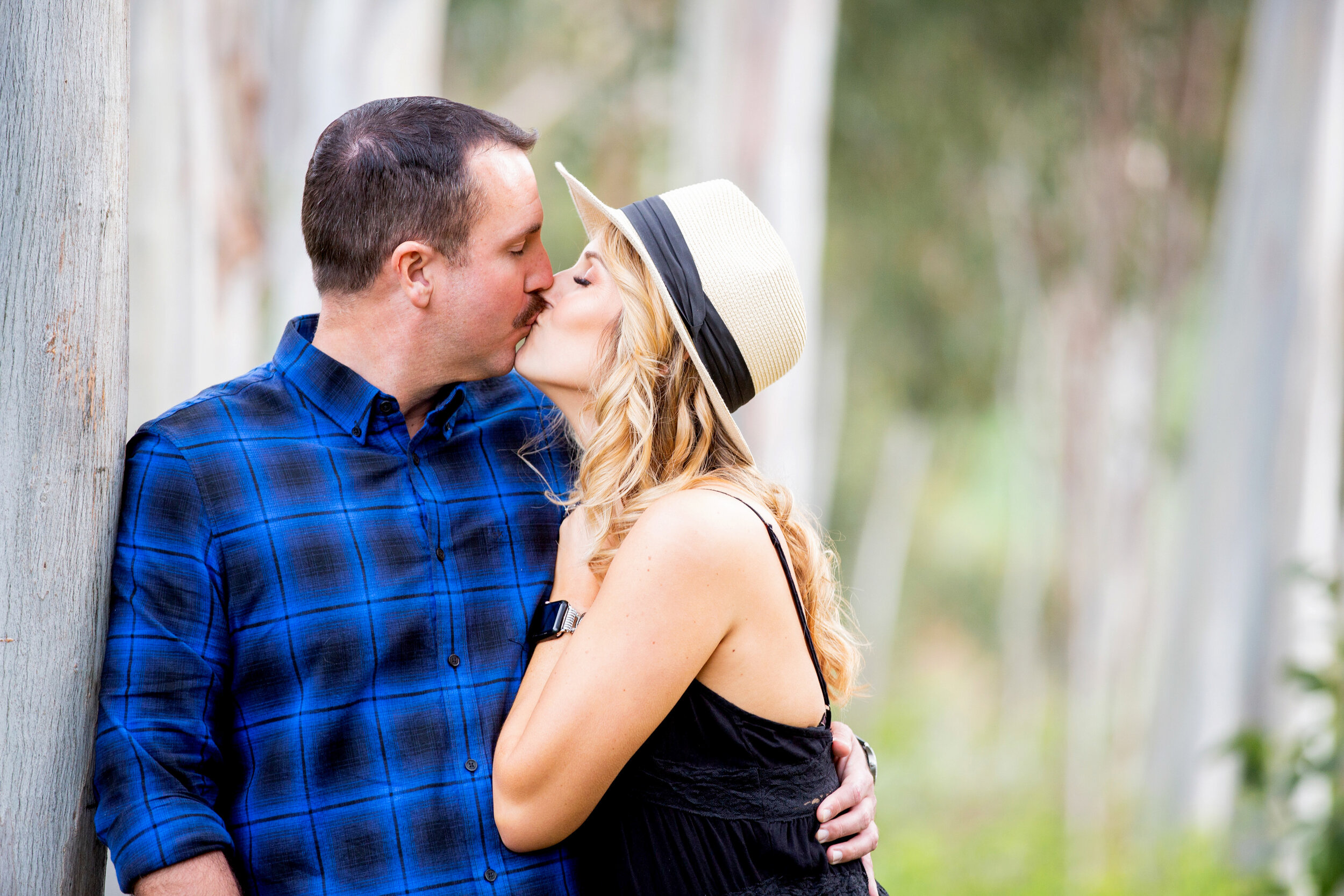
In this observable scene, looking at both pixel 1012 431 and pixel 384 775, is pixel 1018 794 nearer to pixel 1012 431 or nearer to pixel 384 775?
pixel 1012 431

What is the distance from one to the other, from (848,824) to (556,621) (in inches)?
21.1

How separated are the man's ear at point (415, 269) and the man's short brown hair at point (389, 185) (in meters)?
0.01

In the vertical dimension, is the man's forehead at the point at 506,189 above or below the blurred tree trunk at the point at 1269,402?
above

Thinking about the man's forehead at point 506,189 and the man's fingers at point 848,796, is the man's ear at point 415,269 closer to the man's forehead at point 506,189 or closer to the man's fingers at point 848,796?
the man's forehead at point 506,189

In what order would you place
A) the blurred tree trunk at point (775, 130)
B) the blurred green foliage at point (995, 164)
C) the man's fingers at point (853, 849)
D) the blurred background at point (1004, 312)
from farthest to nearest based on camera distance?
the blurred green foliage at point (995, 164)
the blurred tree trunk at point (775, 130)
the blurred background at point (1004, 312)
the man's fingers at point (853, 849)

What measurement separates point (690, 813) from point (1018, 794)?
10.8m

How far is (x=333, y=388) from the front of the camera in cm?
186

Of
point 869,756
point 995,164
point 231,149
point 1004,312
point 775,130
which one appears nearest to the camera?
point 869,756

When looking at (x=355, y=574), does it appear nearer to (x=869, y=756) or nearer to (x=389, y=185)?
(x=389, y=185)

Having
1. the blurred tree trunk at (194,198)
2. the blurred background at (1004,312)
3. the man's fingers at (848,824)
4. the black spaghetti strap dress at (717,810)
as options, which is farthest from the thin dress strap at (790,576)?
the blurred tree trunk at (194,198)

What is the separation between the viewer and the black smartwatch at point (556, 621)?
5.90ft

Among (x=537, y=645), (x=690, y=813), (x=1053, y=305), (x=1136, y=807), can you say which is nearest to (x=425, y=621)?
(x=537, y=645)

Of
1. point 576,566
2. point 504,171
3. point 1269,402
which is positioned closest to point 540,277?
point 504,171

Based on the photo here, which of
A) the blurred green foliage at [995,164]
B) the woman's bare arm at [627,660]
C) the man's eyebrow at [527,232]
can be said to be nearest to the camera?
the woman's bare arm at [627,660]
